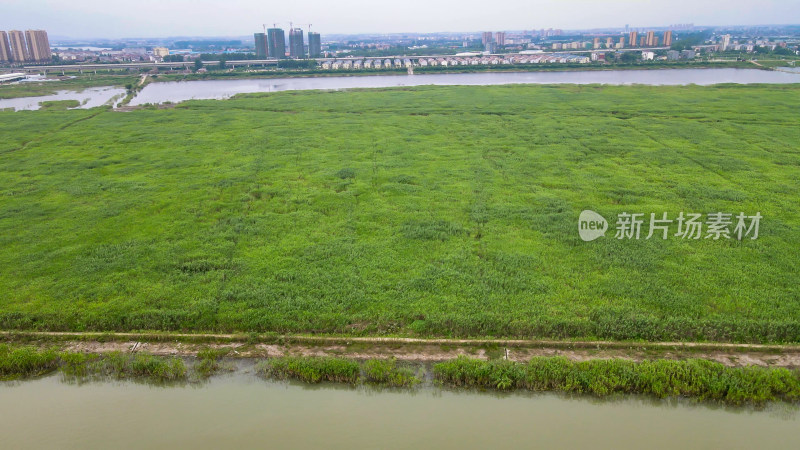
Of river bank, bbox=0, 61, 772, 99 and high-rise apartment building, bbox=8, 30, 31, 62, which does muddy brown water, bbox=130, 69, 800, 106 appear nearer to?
river bank, bbox=0, 61, 772, 99

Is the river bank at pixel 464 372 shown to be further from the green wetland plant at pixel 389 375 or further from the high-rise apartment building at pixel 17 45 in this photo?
the high-rise apartment building at pixel 17 45

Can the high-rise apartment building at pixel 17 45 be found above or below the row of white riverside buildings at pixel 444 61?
above

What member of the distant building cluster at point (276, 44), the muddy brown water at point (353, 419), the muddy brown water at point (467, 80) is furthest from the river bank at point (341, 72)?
the muddy brown water at point (353, 419)

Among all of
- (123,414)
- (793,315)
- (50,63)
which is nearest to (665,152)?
(793,315)

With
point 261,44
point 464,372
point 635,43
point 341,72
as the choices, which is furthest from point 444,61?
point 464,372

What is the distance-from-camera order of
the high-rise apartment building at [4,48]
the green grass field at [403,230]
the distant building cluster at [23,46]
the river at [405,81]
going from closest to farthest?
the green grass field at [403,230] < the river at [405,81] < the high-rise apartment building at [4,48] < the distant building cluster at [23,46]

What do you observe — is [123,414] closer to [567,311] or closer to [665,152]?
[567,311]

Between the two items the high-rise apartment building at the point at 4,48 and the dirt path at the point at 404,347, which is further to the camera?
the high-rise apartment building at the point at 4,48
